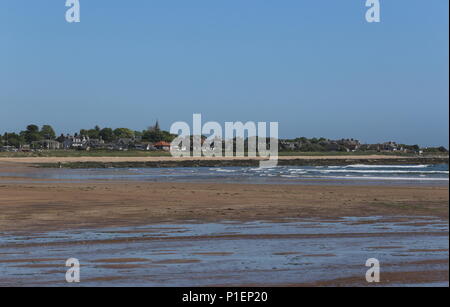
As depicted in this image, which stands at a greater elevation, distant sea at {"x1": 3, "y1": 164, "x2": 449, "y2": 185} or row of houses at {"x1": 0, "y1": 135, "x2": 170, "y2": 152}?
row of houses at {"x1": 0, "y1": 135, "x2": 170, "y2": 152}

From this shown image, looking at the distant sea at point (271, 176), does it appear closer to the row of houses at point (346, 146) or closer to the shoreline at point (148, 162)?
the shoreline at point (148, 162)

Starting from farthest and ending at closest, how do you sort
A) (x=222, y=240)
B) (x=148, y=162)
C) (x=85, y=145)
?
(x=85, y=145) < (x=148, y=162) < (x=222, y=240)

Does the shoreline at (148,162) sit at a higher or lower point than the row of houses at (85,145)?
lower

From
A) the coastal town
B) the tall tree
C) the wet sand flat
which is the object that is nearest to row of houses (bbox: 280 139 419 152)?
the coastal town

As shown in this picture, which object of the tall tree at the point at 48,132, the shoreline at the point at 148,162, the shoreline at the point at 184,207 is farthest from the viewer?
the tall tree at the point at 48,132

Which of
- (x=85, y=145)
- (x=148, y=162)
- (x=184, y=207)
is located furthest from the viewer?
(x=85, y=145)

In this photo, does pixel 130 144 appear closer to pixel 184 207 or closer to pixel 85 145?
pixel 85 145

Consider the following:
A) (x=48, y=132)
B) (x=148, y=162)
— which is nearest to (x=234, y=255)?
(x=148, y=162)

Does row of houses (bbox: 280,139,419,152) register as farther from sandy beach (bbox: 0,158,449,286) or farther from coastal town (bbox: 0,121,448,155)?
sandy beach (bbox: 0,158,449,286)

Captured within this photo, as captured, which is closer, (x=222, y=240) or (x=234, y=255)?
(x=234, y=255)

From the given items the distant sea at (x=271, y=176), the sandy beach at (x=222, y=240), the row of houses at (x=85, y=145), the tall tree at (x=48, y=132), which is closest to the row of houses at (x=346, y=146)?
the row of houses at (x=85, y=145)

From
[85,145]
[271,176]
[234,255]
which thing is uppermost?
[85,145]

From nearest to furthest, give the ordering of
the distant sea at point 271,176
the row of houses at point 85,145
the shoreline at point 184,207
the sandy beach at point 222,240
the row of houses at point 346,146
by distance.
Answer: the sandy beach at point 222,240 → the shoreline at point 184,207 → the distant sea at point 271,176 → the row of houses at point 85,145 → the row of houses at point 346,146
